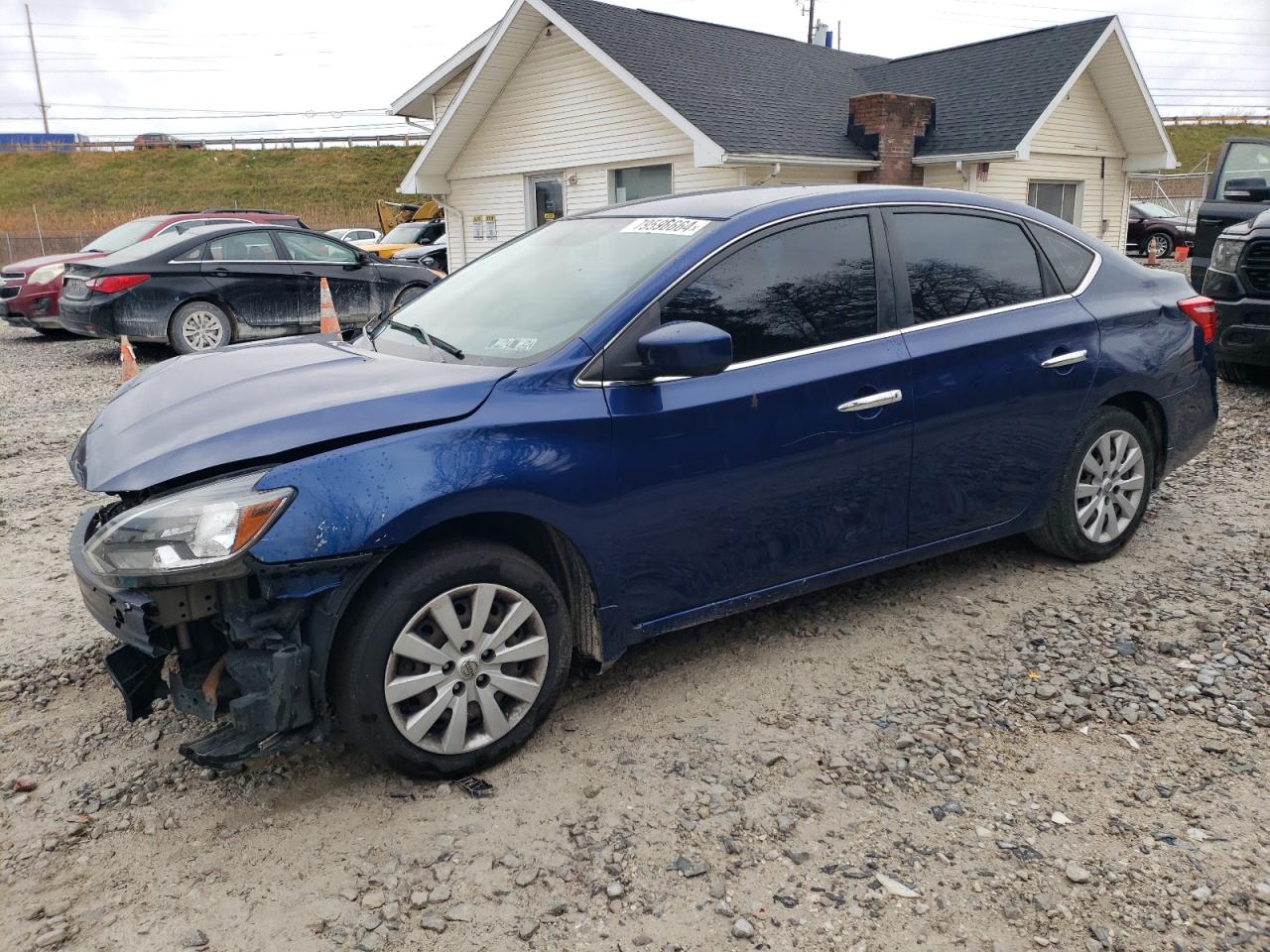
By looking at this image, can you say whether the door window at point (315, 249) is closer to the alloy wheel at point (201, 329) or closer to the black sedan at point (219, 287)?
the black sedan at point (219, 287)

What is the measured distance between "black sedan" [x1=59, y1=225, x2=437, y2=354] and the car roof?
794 centimetres

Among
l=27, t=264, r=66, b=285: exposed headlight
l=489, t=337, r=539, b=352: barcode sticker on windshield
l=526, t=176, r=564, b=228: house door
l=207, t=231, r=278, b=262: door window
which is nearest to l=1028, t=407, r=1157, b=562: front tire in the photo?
l=489, t=337, r=539, b=352: barcode sticker on windshield

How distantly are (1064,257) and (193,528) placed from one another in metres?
3.73

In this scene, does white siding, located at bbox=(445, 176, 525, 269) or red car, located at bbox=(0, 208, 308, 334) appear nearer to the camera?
red car, located at bbox=(0, 208, 308, 334)

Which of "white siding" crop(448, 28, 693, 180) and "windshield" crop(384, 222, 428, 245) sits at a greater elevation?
"white siding" crop(448, 28, 693, 180)

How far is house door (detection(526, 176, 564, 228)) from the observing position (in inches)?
731

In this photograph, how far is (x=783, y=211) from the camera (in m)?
3.65

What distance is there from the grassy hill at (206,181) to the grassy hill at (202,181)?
6 cm

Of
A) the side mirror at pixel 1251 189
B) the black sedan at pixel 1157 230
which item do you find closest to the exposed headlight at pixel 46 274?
the side mirror at pixel 1251 189

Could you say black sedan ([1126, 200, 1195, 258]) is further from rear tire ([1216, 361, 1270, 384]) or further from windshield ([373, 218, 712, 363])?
windshield ([373, 218, 712, 363])

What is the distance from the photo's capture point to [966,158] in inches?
643

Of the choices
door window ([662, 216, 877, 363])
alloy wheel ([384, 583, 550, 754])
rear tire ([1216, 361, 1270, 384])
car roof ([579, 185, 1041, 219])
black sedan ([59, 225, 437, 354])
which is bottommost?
rear tire ([1216, 361, 1270, 384])

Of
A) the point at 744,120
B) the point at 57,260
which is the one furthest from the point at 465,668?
the point at 744,120

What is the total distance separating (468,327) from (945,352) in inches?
72.5
